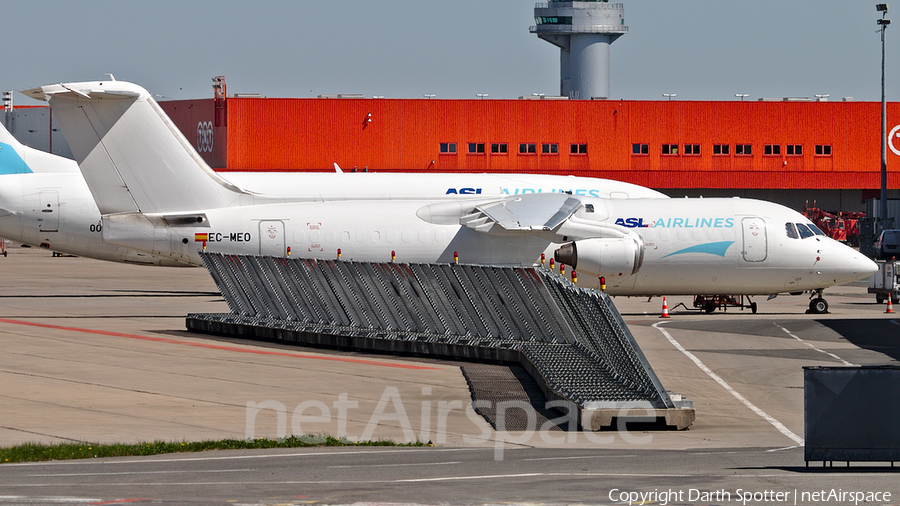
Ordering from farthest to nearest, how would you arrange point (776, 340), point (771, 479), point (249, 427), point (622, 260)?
1. point (622, 260)
2. point (776, 340)
3. point (249, 427)
4. point (771, 479)

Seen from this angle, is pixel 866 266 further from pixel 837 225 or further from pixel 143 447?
pixel 837 225

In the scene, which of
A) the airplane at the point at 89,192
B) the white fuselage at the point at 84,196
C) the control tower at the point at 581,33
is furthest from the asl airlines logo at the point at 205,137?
the control tower at the point at 581,33

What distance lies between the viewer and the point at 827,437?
12.7m

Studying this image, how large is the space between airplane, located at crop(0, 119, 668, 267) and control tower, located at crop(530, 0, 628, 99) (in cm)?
9538

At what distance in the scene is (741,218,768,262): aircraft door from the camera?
33.4 m

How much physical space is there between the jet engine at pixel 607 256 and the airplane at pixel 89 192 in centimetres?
489

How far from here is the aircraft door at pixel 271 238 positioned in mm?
33344

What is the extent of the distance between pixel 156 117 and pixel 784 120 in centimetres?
5987

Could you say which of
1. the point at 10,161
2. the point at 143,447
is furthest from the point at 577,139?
the point at 143,447

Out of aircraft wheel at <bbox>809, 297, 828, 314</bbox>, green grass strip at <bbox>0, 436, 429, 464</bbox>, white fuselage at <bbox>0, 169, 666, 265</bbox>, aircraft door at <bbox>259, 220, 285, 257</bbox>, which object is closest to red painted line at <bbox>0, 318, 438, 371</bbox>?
white fuselage at <bbox>0, 169, 666, 265</bbox>

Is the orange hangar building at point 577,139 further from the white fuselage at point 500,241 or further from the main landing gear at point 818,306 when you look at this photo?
the main landing gear at point 818,306

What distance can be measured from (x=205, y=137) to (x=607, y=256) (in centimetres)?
5497

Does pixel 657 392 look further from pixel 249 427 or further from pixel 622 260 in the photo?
pixel 622 260

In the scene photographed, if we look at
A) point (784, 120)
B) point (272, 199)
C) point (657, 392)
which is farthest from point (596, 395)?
point (784, 120)
